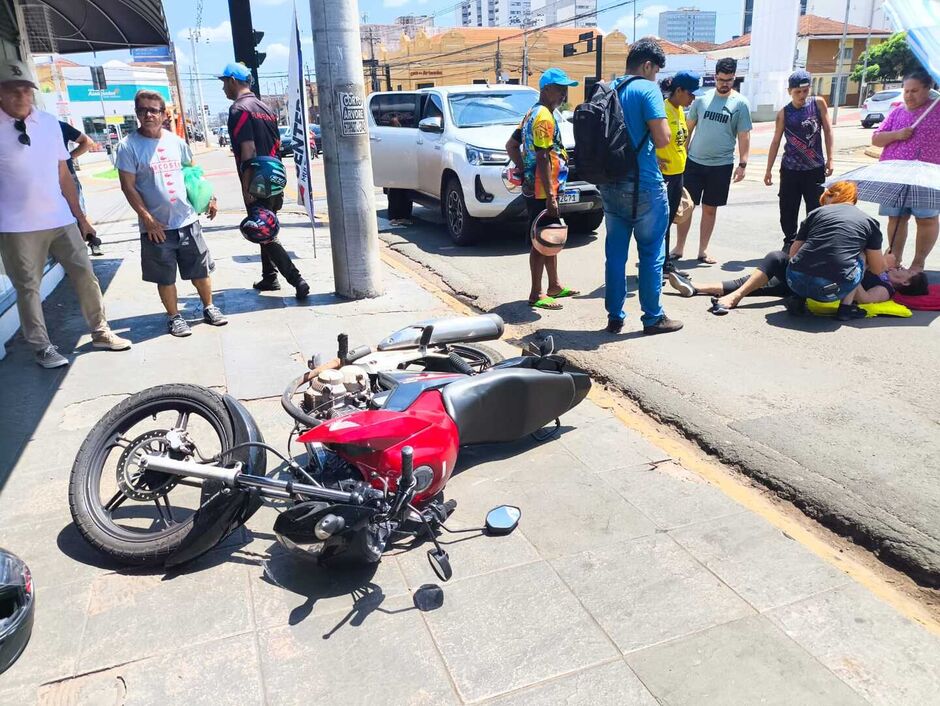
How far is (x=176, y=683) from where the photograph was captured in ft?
7.75

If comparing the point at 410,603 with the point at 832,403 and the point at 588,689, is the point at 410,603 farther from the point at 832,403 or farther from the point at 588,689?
the point at 832,403

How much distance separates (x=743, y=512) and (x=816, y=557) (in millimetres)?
396

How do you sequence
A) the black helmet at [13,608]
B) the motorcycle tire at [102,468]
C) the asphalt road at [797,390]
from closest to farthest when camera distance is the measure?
the black helmet at [13,608] < the motorcycle tire at [102,468] < the asphalt road at [797,390]

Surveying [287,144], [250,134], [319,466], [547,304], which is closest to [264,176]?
[250,134]

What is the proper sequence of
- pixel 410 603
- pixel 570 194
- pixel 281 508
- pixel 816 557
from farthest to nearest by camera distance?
pixel 570 194 → pixel 281 508 → pixel 816 557 → pixel 410 603

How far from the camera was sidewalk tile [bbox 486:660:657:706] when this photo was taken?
2.26m

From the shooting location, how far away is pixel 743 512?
3.31 metres

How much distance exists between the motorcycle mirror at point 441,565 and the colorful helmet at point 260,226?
15.1 ft

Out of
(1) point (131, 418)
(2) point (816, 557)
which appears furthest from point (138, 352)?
(2) point (816, 557)

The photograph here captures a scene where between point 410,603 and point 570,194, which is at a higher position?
point 570,194

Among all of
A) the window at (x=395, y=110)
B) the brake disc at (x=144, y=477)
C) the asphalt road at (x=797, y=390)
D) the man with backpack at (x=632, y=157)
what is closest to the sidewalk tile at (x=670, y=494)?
the asphalt road at (x=797, y=390)

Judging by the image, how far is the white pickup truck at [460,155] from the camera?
9.09 m

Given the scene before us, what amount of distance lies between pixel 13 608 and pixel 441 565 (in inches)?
56.8

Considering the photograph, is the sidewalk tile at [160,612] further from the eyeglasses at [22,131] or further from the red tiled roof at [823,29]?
the red tiled roof at [823,29]
